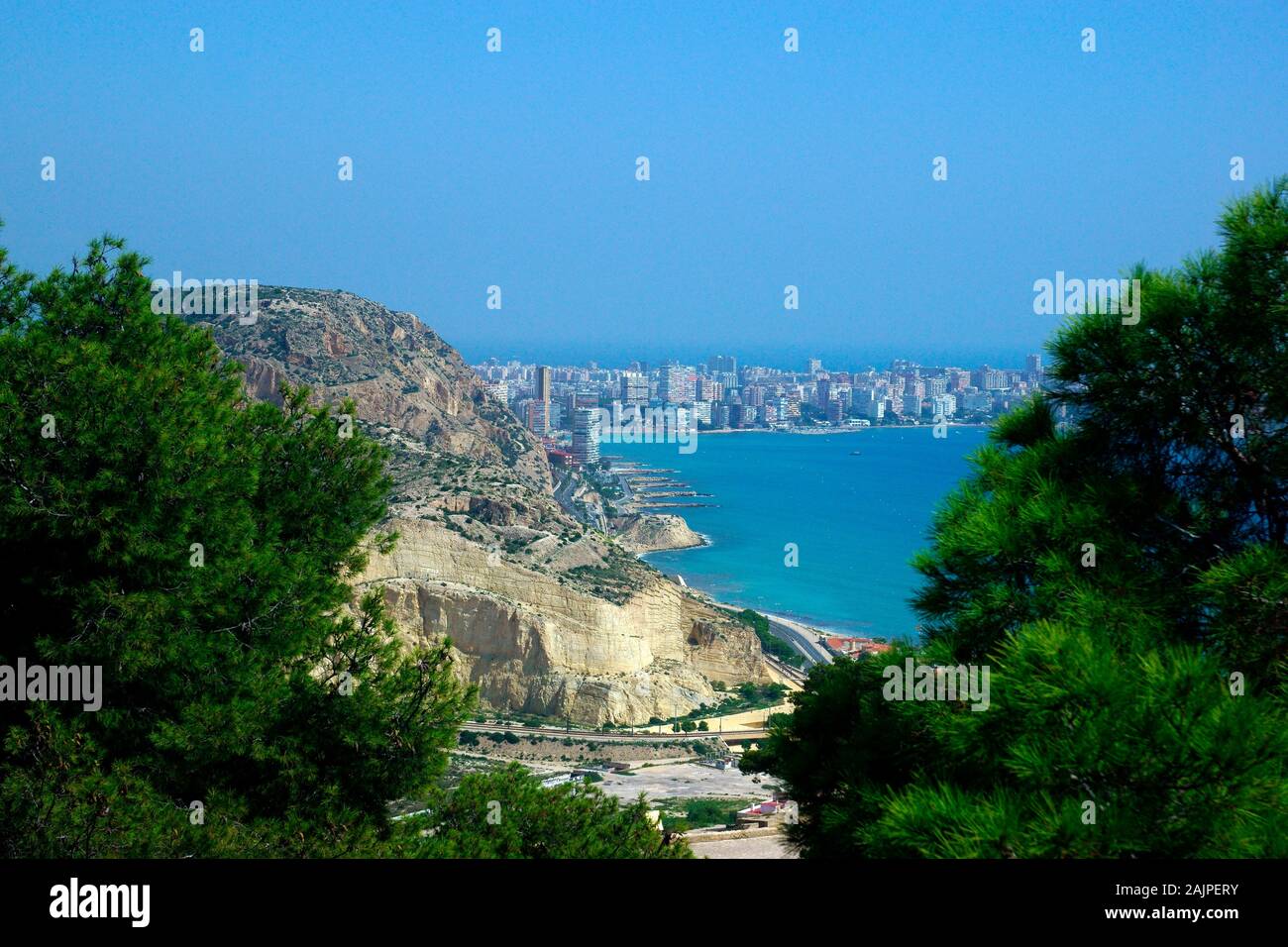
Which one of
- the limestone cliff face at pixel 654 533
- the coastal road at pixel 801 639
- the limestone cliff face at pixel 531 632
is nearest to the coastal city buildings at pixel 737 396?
the limestone cliff face at pixel 654 533

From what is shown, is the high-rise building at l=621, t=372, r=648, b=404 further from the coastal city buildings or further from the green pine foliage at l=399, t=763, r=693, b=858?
the green pine foliage at l=399, t=763, r=693, b=858

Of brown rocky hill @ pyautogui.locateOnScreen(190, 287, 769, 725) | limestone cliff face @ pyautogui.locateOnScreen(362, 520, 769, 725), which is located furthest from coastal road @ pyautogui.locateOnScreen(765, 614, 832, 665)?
limestone cliff face @ pyautogui.locateOnScreen(362, 520, 769, 725)

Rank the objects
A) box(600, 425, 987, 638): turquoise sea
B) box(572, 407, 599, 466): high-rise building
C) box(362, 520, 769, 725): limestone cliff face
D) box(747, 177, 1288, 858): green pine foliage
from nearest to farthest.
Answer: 1. box(747, 177, 1288, 858): green pine foliage
2. box(362, 520, 769, 725): limestone cliff face
3. box(600, 425, 987, 638): turquoise sea
4. box(572, 407, 599, 466): high-rise building

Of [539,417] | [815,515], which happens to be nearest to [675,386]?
[539,417]

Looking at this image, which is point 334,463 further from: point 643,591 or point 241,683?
point 643,591

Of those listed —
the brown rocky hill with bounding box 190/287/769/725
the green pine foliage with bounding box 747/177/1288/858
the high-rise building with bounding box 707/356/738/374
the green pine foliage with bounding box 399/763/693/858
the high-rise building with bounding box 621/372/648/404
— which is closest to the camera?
the green pine foliage with bounding box 747/177/1288/858
